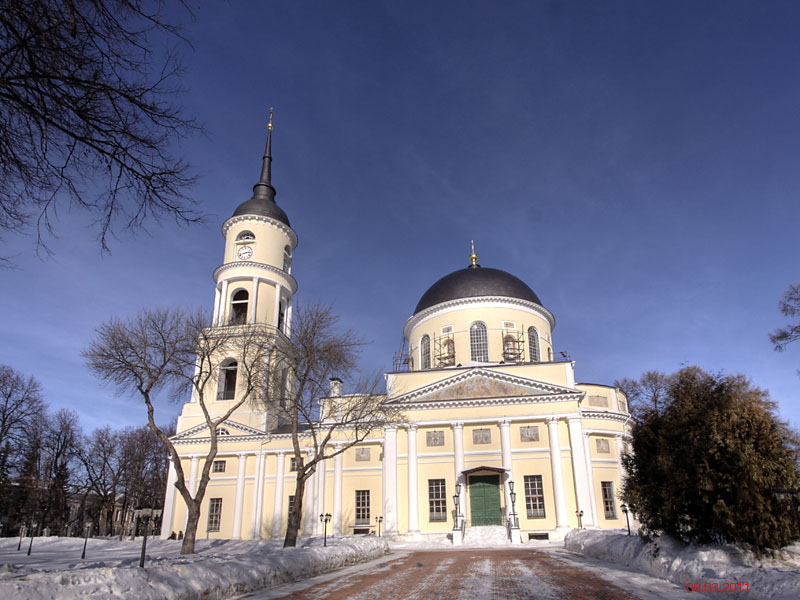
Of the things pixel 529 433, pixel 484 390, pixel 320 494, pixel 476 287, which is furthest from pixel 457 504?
pixel 476 287

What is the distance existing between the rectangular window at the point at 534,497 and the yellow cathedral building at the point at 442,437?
5 centimetres

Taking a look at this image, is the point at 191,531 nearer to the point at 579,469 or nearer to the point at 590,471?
the point at 579,469

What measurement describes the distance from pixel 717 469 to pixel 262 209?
110ft

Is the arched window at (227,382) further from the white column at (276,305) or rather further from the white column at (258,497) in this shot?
the white column at (258,497)

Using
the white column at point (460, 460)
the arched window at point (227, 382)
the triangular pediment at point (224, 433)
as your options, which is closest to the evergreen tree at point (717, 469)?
the white column at point (460, 460)

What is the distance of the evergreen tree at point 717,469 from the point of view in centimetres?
981

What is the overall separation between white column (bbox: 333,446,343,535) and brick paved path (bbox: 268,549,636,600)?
18.1 m

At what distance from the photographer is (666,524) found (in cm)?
1159

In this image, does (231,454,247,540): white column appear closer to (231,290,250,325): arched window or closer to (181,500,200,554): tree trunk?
(231,290,250,325): arched window

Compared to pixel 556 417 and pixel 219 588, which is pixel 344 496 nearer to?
pixel 556 417

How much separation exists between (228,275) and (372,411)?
16.8 meters

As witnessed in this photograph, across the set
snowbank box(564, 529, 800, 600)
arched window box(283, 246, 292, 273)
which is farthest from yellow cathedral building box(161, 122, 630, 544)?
snowbank box(564, 529, 800, 600)

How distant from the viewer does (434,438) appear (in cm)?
3078

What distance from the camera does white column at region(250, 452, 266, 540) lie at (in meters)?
32.6
